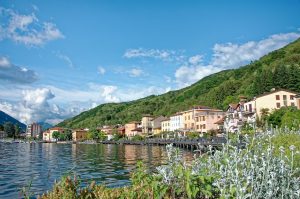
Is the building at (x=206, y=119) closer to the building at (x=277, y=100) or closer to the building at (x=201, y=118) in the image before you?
the building at (x=201, y=118)

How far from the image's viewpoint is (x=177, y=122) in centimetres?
12644

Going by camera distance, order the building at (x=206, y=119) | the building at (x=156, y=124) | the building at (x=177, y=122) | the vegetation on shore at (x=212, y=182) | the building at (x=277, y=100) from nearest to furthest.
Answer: the vegetation on shore at (x=212, y=182), the building at (x=277, y=100), the building at (x=206, y=119), the building at (x=177, y=122), the building at (x=156, y=124)

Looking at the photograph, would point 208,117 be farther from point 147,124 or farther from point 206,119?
point 147,124

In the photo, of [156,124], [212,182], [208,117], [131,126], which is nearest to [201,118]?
[208,117]

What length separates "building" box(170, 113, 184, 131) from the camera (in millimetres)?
122750

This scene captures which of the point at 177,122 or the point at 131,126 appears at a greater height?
the point at 177,122

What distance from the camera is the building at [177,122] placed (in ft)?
403

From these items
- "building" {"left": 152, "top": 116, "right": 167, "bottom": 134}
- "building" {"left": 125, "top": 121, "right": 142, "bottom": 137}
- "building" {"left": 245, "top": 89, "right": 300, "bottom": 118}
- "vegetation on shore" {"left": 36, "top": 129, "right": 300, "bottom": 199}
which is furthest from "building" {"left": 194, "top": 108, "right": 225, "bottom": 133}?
"vegetation on shore" {"left": 36, "top": 129, "right": 300, "bottom": 199}

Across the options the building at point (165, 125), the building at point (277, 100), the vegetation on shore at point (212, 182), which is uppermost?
the building at point (277, 100)

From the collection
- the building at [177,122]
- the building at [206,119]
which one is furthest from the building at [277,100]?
the building at [177,122]

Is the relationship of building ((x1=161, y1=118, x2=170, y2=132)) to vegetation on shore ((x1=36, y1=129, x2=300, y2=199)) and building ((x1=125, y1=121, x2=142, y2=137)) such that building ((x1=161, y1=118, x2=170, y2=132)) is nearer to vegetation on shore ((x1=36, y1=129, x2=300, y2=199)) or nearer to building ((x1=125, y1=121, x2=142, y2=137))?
building ((x1=125, y1=121, x2=142, y2=137))

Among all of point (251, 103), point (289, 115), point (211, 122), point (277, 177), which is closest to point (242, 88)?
point (211, 122)

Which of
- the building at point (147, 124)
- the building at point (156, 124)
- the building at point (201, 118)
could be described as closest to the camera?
the building at point (201, 118)

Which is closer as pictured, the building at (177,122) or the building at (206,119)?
the building at (206,119)
